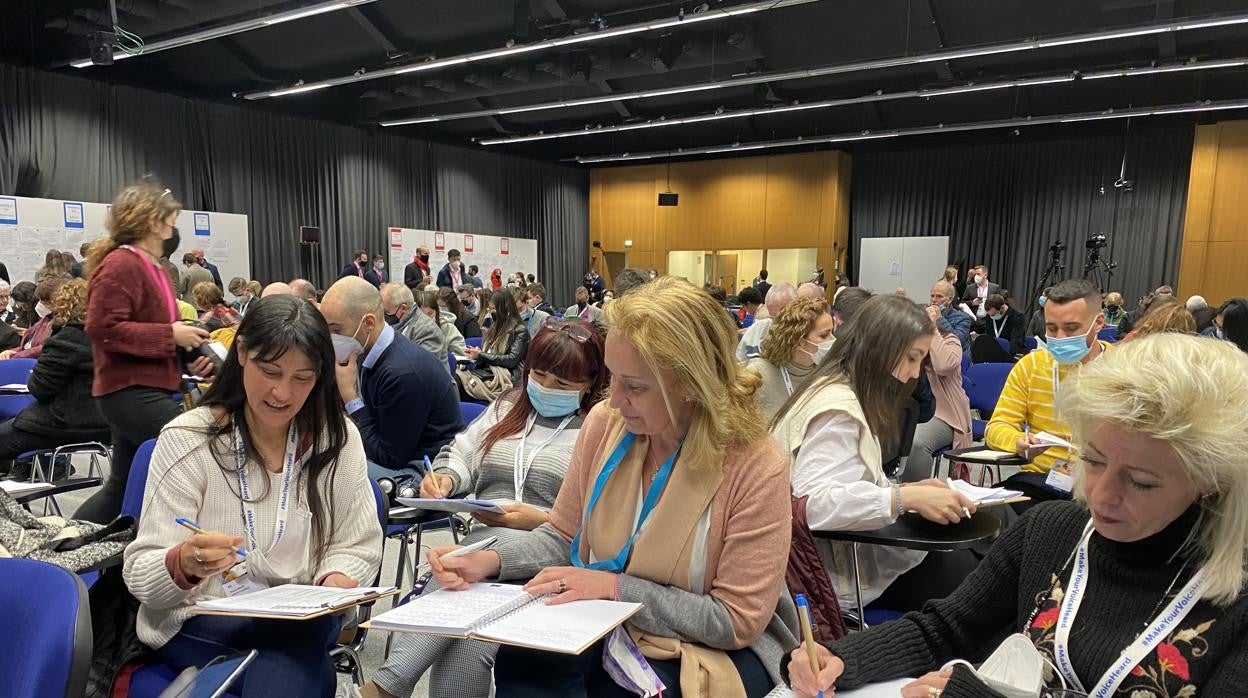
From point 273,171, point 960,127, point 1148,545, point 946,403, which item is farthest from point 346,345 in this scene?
point 960,127

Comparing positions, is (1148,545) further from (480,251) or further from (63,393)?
(480,251)

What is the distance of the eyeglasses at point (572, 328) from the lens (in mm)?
2398

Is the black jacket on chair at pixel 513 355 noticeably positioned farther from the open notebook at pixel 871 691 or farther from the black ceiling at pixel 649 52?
the black ceiling at pixel 649 52

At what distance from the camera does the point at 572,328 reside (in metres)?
2.45

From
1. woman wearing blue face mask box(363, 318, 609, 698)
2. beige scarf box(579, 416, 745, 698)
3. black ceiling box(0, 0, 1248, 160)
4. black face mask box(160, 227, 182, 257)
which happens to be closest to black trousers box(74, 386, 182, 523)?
black face mask box(160, 227, 182, 257)

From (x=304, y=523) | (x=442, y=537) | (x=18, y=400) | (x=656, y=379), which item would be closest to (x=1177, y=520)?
(x=656, y=379)

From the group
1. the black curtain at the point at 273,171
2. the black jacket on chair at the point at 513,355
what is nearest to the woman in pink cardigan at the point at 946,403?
the black jacket on chair at the point at 513,355

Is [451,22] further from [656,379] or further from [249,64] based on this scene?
[656,379]

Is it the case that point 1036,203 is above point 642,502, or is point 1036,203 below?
above

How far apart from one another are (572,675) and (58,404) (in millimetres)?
3588

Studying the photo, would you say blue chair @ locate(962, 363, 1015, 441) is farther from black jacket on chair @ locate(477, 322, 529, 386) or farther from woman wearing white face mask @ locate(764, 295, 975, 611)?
black jacket on chair @ locate(477, 322, 529, 386)

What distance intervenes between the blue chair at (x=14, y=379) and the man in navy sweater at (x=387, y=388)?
8.52 feet

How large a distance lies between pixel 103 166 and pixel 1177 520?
13.3m

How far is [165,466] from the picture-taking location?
63.5 inches
